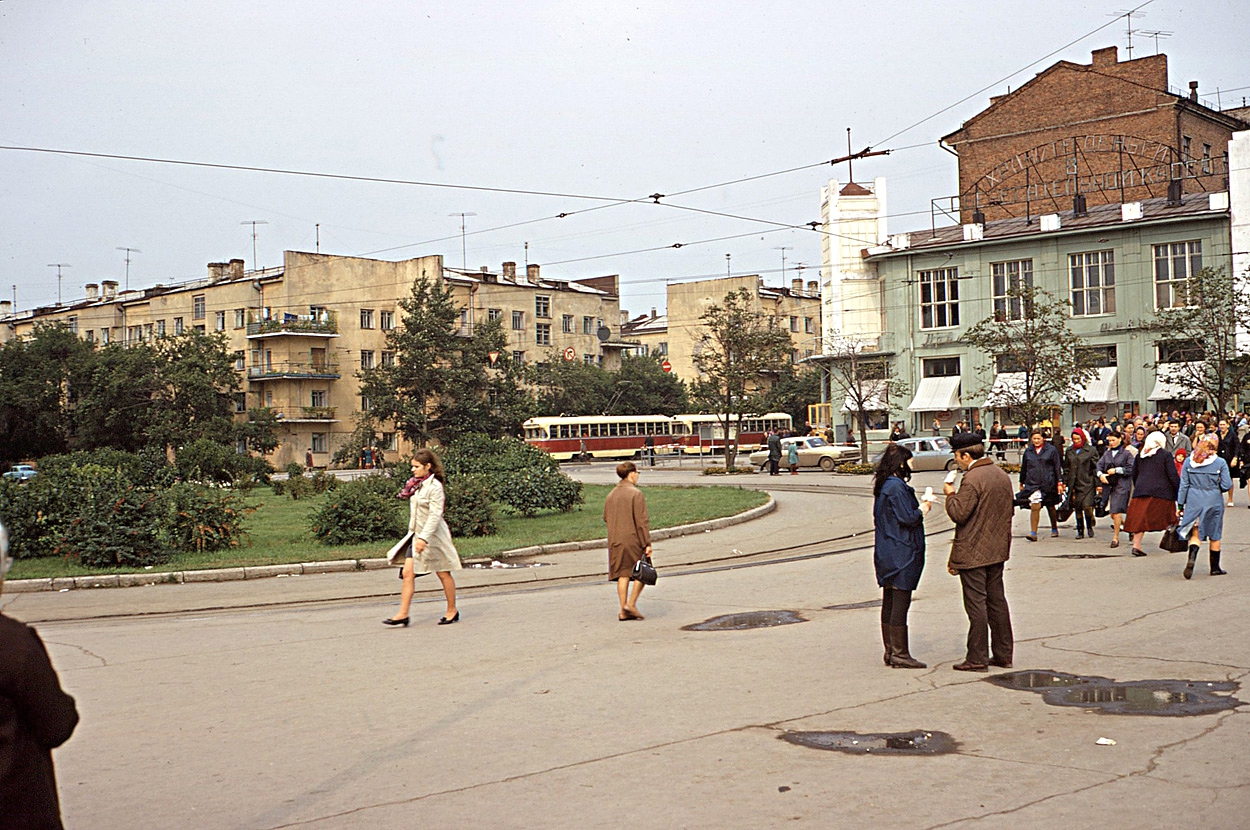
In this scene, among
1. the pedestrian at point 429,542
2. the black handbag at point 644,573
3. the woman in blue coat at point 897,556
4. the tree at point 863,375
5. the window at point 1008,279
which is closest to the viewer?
the woman in blue coat at point 897,556

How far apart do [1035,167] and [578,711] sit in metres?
63.1

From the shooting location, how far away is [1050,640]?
995cm

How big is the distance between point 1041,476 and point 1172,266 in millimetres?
38036

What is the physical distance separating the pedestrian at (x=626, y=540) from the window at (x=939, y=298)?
4769 cm

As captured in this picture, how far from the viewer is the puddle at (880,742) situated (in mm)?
6500

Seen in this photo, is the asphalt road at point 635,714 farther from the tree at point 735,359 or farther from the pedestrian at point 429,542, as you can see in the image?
the tree at point 735,359

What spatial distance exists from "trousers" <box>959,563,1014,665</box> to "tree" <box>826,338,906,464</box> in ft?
142

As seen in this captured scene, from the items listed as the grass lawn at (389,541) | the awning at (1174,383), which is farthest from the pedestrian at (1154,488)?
the awning at (1174,383)

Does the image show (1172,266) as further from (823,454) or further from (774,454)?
(774,454)

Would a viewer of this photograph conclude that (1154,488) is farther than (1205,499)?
Yes

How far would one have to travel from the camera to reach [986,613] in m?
8.90

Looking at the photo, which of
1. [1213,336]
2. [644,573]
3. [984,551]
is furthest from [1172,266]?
[984,551]

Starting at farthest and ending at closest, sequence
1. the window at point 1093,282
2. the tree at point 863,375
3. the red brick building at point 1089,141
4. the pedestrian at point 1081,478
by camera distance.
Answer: the red brick building at point 1089,141 < the tree at point 863,375 < the window at point 1093,282 < the pedestrian at point 1081,478

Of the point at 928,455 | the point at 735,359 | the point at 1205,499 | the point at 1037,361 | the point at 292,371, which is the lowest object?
the point at 928,455
